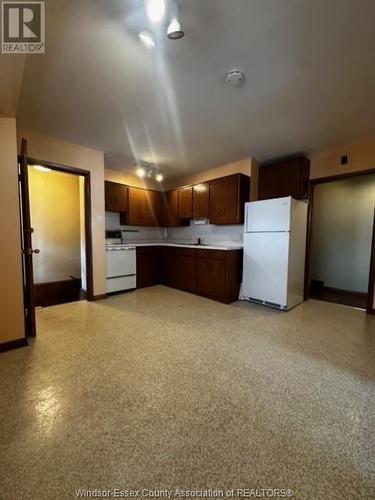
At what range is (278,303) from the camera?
3.28 metres

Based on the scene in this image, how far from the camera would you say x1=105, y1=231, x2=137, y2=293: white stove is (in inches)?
154

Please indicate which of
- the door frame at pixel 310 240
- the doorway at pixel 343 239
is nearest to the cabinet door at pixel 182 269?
the door frame at pixel 310 240

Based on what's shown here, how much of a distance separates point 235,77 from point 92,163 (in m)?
2.53

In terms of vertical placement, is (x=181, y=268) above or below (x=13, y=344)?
above

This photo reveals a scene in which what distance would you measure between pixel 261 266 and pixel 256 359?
1.74m

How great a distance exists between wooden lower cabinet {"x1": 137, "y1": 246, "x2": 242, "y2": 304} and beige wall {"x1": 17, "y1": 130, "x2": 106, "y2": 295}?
0.96m

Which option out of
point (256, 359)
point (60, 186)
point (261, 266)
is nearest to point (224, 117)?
point (261, 266)

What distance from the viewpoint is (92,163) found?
349 centimetres

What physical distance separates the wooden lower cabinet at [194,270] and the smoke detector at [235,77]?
2.25 metres

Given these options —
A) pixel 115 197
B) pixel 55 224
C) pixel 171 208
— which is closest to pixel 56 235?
pixel 55 224

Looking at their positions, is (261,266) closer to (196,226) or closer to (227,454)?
(196,226)

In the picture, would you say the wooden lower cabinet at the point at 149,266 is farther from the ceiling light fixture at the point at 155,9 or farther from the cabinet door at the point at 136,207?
the ceiling light fixture at the point at 155,9

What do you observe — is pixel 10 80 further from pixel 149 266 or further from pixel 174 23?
pixel 149 266

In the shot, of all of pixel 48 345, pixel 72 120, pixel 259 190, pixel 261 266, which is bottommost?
pixel 48 345
